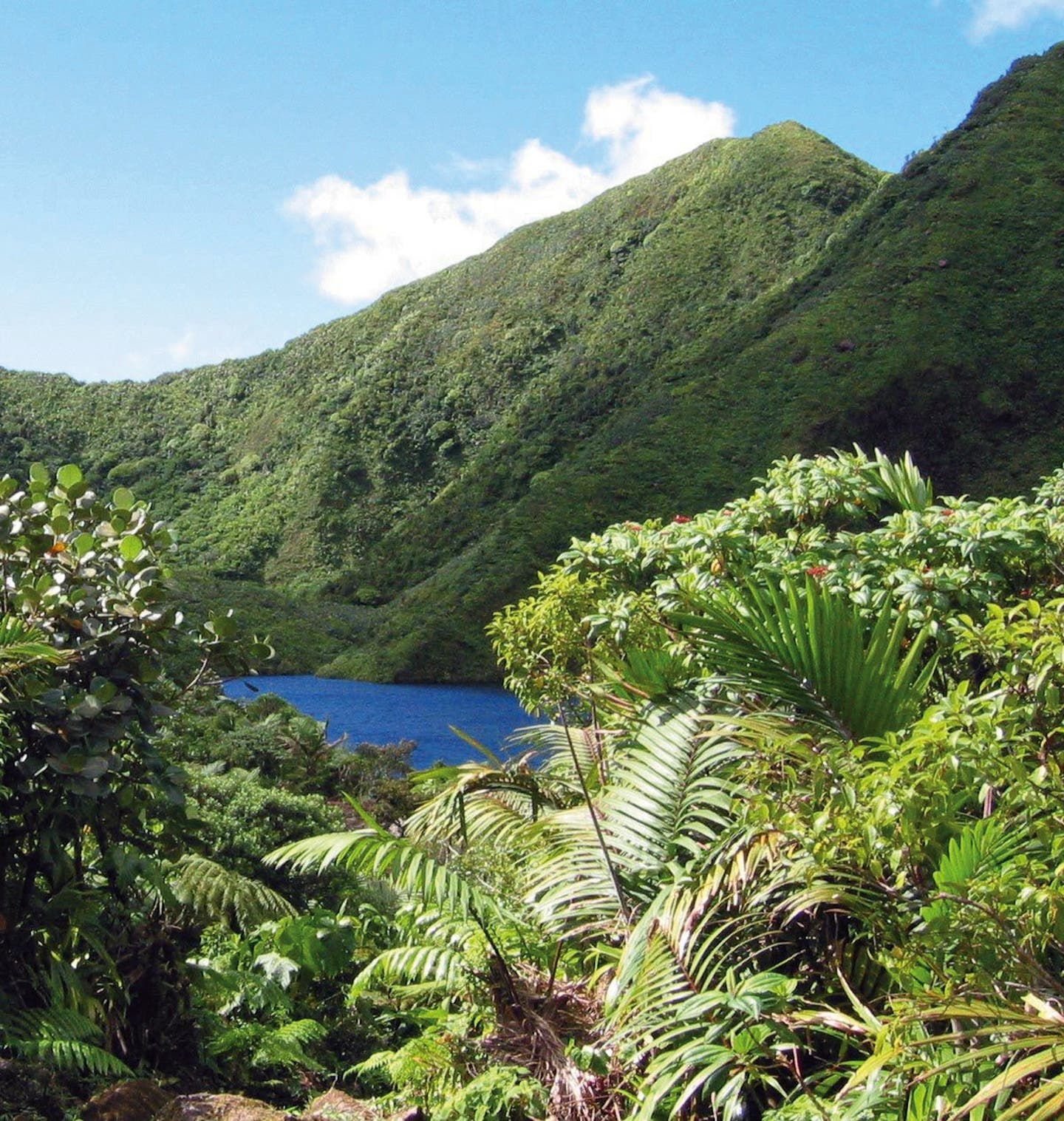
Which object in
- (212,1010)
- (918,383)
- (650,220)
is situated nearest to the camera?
(212,1010)

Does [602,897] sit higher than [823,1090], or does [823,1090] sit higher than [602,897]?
[602,897]

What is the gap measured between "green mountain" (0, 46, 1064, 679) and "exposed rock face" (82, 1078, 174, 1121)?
29.8 m

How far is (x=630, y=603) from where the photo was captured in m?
4.85

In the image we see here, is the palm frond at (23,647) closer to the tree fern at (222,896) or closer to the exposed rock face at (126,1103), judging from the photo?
the exposed rock face at (126,1103)

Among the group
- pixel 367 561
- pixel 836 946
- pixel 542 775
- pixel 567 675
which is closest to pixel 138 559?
pixel 542 775

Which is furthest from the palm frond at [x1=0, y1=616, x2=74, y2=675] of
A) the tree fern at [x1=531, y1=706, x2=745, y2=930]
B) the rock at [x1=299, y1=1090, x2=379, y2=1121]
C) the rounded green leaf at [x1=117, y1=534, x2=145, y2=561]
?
the tree fern at [x1=531, y1=706, x2=745, y2=930]

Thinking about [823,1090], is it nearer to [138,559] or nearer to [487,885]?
[487,885]

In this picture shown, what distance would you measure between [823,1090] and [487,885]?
217 centimetres

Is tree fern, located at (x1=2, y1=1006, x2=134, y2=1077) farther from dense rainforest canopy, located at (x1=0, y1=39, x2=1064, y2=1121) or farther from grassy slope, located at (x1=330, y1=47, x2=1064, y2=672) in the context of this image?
grassy slope, located at (x1=330, y1=47, x2=1064, y2=672)

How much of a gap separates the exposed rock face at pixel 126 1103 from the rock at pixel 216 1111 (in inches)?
2.3

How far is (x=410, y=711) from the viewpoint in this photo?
27.0m

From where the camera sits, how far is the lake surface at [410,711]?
20125 mm

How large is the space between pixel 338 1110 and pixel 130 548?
1.86 m

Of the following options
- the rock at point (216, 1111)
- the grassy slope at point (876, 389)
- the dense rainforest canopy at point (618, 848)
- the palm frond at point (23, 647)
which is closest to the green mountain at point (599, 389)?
the grassy slope at point (876, 389)
